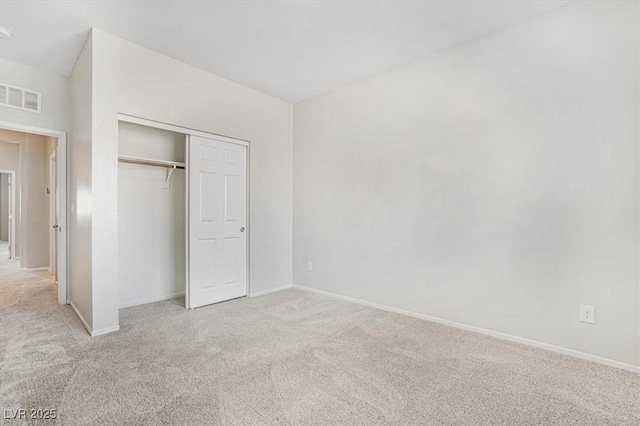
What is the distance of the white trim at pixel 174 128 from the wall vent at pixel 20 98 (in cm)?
140

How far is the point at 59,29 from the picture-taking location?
9.10 ft

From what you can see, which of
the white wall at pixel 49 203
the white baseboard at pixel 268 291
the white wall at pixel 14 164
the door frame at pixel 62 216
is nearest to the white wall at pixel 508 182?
the white baseboard at pixel 268 291

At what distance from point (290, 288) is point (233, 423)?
114 inches

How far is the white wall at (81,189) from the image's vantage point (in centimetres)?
287

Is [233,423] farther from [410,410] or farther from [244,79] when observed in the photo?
[244,79]

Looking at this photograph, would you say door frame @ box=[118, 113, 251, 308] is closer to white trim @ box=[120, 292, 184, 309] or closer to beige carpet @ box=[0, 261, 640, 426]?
white trim @ box=[120, 292, 184, 309]

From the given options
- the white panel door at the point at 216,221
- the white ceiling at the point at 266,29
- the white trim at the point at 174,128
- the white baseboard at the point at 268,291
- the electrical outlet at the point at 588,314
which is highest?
the white ceiling at the point at 266,29

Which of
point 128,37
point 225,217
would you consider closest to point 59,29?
point 128,37

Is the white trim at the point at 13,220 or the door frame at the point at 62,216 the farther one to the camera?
the white trim at the point at 13,220

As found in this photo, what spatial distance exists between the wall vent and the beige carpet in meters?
2.26

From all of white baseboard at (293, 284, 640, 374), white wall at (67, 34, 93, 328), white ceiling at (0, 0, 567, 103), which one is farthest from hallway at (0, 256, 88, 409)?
white baseboard at (293, 284, 640, 374)

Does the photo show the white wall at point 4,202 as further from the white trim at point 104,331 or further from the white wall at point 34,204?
the white trim at point 104,331

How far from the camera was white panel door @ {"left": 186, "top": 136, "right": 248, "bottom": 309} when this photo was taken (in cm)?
358

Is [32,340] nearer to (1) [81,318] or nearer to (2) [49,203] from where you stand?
(1) [81,318]
